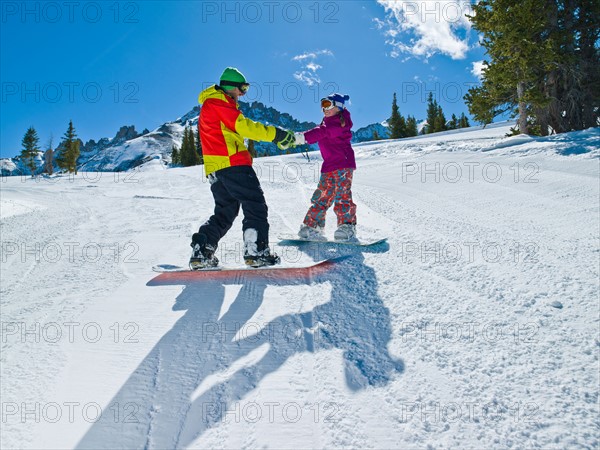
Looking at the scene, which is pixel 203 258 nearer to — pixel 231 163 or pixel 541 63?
pixel 231 163

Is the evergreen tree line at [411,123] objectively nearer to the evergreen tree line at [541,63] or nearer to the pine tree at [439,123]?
the pine tree at [439,123]

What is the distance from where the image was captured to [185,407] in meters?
1.40

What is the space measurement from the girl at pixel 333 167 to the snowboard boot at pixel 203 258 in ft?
3.79

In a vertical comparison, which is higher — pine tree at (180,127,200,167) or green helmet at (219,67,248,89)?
pine tree at (180,127,200,167)

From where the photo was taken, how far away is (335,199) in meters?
4.05

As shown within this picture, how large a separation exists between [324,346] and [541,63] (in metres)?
15.5

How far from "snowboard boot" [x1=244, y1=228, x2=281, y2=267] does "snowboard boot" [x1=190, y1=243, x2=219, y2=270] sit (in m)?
0.31

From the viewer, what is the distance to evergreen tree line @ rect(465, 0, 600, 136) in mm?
12008

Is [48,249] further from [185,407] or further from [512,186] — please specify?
[512,186]

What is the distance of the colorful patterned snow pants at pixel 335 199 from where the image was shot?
3.94 metres

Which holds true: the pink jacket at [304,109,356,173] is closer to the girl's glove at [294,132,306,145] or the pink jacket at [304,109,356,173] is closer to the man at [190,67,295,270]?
the girl's glove at [294,132,306,145]

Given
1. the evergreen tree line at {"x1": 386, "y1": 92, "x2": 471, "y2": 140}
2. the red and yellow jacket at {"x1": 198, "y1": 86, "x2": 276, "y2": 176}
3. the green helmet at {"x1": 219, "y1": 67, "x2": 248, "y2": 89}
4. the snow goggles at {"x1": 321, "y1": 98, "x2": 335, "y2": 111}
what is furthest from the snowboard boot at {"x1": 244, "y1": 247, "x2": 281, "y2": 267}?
the evergreen tree line at {"x1": 386, "y1": 92, "x2": 471, "y2": 140}

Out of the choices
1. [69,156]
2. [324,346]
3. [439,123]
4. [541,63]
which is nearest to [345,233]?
[324,346]

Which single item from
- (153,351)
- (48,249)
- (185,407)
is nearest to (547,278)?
(185,407)
